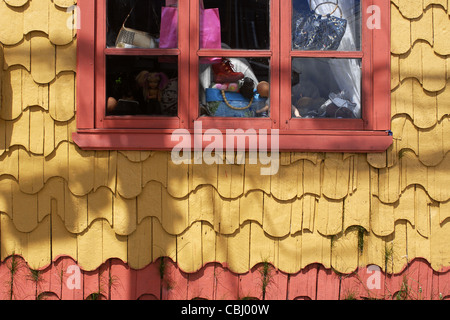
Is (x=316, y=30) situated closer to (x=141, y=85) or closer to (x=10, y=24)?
(x=141, y=85)

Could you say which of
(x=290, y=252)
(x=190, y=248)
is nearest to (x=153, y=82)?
(x=190, y=248)

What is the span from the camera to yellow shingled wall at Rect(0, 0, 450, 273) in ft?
8.18

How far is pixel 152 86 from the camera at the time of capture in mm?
2586

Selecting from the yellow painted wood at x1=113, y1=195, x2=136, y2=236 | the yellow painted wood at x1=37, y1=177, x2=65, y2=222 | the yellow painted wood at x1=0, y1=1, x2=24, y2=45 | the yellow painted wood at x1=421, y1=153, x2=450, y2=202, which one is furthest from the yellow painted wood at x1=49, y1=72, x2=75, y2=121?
the yellow painted wood at x1=421, y1=153, x2=450, y2=202

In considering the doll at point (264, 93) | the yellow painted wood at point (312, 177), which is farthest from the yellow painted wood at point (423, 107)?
the doll at point (264, 93)

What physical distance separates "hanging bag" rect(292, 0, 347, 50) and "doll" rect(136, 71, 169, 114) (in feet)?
2.85

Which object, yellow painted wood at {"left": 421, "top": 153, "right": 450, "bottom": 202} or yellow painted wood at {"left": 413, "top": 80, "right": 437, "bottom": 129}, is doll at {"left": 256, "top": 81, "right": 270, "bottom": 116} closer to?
yellow painted wood at {"left": 413, "top": 80, "right": 437, "bottom": 129}

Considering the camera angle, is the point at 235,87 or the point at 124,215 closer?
the point at 124,215

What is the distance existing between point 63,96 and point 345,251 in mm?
1988

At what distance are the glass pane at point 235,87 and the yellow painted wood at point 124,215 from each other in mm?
725

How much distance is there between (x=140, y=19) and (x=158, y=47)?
0.71 feet

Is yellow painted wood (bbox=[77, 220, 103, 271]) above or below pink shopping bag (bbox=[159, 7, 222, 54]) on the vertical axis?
below

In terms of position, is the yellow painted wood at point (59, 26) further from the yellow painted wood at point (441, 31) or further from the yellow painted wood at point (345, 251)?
the yellow painted wood at point (441, 31)

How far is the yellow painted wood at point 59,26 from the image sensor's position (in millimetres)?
2484
